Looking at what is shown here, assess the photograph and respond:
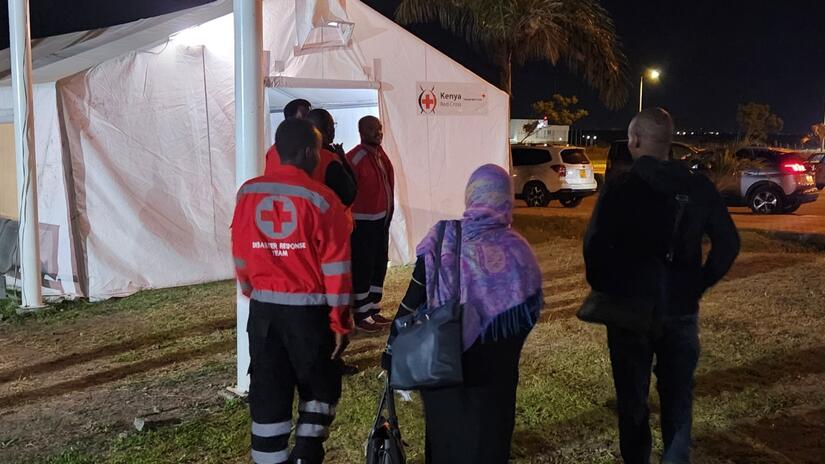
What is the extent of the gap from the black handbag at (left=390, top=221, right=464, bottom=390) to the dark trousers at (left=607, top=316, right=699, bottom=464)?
0.96 meters

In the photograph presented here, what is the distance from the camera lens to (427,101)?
1023 cm

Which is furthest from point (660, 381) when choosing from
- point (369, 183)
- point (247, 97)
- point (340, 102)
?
point (340, 102)

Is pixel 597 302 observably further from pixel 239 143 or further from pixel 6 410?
pixel 6 410

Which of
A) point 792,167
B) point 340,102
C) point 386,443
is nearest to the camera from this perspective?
point 386,443

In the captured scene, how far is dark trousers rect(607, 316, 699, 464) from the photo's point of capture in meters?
3.41

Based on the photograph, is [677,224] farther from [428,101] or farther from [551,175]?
[551,175]

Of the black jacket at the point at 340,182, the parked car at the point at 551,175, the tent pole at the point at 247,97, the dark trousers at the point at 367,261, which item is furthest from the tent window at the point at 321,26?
the parked car at the point at 551,175

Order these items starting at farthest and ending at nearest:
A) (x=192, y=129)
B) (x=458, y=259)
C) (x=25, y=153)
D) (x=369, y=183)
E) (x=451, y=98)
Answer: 1. (x=451, y=98)
2. (x=192, y=129)
3. (x=25, y=153)
4. (x=369, y=183)
5. (x=458, y=259)

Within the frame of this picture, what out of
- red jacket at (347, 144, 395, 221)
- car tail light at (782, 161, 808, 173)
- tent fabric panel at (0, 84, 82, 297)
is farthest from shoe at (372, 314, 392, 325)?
car tail light at (782, 161, 808, 173)

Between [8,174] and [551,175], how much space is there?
12.3m

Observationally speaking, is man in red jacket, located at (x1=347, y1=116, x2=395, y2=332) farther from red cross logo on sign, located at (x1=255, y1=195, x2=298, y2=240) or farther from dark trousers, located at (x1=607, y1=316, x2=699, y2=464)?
dark trousers, located at (x1=607, y1=316, x2=699, y2=464)

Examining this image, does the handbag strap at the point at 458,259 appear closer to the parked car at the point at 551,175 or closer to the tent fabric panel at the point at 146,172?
the tent fabric panel at the point at 146,172

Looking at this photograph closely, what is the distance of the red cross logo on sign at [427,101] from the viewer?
10188mm

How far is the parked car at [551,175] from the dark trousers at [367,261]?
11.5 m
